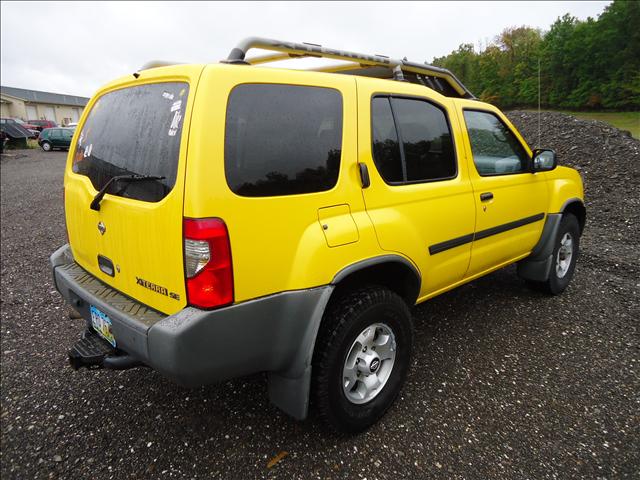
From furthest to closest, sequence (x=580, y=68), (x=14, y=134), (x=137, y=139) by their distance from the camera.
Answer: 1. (x=14, y=134)
2. (x=580, y=68)
3. (x=137, y=139)

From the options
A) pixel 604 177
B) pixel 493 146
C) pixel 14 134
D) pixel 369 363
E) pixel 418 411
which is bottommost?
pixel 418 411

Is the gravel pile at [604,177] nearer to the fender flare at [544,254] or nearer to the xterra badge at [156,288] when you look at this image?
the fender flare at [544,254]

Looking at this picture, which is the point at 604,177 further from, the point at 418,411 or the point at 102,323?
the point at 102,323

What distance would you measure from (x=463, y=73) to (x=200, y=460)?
Answer: 3574cm

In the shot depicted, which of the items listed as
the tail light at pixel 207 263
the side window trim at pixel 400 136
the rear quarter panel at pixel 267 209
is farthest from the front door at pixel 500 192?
the tail light at pixel 207 263

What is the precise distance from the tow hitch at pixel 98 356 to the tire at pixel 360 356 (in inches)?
36.4

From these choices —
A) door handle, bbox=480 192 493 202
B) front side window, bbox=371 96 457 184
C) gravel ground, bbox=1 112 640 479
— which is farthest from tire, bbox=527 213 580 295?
front side window, bbox=371 96 457 184

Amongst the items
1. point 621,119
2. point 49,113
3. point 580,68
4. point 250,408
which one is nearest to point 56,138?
point 250,408

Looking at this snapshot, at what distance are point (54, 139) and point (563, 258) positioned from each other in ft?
91.7

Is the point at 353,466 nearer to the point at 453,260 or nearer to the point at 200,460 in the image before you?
the point at 200,460

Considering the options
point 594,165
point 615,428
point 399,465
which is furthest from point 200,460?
point 594,165

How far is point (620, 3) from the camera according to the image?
21188 mm

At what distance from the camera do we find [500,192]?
3.14 meters

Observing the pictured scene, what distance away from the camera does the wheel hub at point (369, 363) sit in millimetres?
2275
